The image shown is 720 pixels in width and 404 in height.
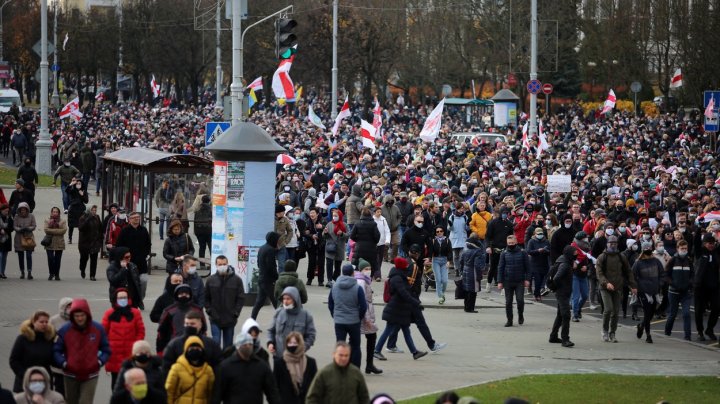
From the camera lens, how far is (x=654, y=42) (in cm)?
6625

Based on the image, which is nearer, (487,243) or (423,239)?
(423,239)

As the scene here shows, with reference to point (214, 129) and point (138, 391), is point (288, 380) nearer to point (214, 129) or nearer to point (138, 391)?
point (138, 391)

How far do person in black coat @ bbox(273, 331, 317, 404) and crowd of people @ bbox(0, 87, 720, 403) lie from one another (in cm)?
2

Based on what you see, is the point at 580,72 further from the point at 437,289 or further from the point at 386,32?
the point at 437,289

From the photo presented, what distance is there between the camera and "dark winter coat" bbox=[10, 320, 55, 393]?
1270 centimetres

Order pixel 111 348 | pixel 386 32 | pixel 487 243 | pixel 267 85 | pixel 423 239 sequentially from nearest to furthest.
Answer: pixel 111 348
pixel 423 239
pixel 487 243
pixel 386 32
pixel 267 85

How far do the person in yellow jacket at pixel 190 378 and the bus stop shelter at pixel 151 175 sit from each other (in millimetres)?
13540

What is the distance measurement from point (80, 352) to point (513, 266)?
8.84m

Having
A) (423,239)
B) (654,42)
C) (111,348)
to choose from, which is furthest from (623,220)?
(654,42)

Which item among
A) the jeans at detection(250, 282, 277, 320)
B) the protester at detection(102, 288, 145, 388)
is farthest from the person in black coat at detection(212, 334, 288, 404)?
the jeans at detection(250, 282, 277, 320)

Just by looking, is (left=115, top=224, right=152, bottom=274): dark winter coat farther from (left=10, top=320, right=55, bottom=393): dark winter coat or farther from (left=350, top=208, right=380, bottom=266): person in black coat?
(left=10, top=320, right=55, bottom=393): dark winter coat

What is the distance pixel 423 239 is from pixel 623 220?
15.8 feet

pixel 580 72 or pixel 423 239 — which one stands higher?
pixel 580 72

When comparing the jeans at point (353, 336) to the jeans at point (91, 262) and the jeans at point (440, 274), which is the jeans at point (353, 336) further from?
the jeans at point (91, 262)
